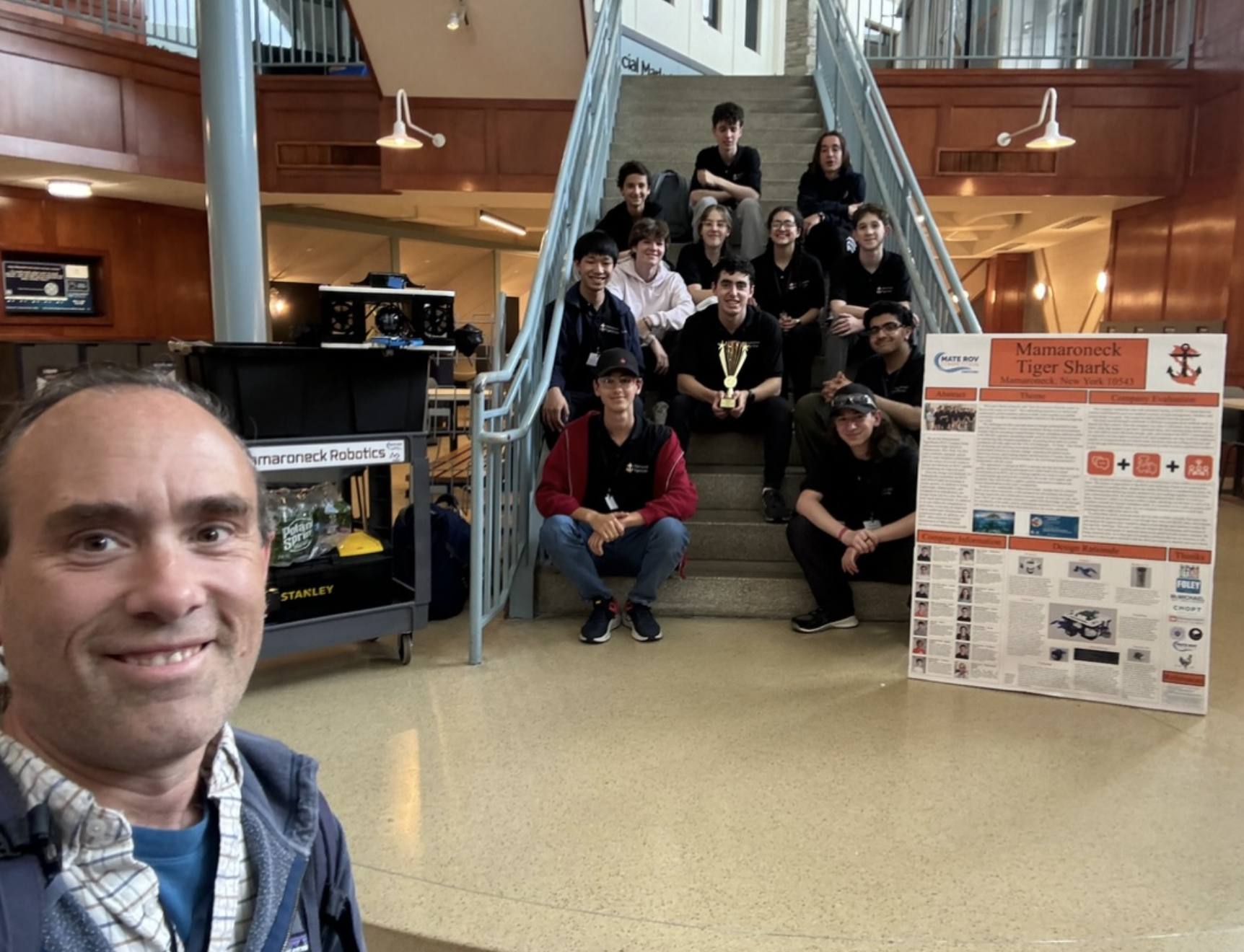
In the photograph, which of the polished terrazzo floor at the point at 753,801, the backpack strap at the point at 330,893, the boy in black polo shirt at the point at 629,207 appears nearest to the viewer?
the backpack strap at the point at 330,893

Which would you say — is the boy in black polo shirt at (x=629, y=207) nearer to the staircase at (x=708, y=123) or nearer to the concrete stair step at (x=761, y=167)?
the staircase at (x=708, y=123)

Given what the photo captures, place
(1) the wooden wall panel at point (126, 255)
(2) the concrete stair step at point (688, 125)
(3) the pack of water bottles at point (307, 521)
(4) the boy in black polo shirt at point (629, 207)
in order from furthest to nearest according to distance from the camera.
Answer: (1) the wooden wall panel at point (126, 255) < (2) the concrete stair step at point (688, 125) < (4) the boy in black polo shirt at point (629, 207) < (3) the pack of water bottles at point (307, 521)

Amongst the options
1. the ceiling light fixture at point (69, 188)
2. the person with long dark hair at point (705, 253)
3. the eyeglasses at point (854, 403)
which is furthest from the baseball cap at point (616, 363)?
the ceiling light fixture at point (69, 188)

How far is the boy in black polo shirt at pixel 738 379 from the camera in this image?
373 centimetres

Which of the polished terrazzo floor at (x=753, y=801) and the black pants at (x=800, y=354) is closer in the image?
the polished terrazzo floor at (x=753, y=801)

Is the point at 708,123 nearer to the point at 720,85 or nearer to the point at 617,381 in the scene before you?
the point at 720,85

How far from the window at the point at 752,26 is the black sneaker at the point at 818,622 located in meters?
12.0

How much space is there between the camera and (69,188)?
7.91 metres

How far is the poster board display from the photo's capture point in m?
2.65

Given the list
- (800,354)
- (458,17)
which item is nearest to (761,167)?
(800,354)

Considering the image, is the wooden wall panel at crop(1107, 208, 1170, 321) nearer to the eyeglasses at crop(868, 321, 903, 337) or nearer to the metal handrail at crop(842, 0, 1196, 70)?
the metal handrail at crop(842, 0, 1196, 70)

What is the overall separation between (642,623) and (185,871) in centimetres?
246

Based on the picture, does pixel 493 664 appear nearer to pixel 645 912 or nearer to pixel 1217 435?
pixel 645 912

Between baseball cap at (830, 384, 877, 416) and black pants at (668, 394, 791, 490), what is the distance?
41cm
